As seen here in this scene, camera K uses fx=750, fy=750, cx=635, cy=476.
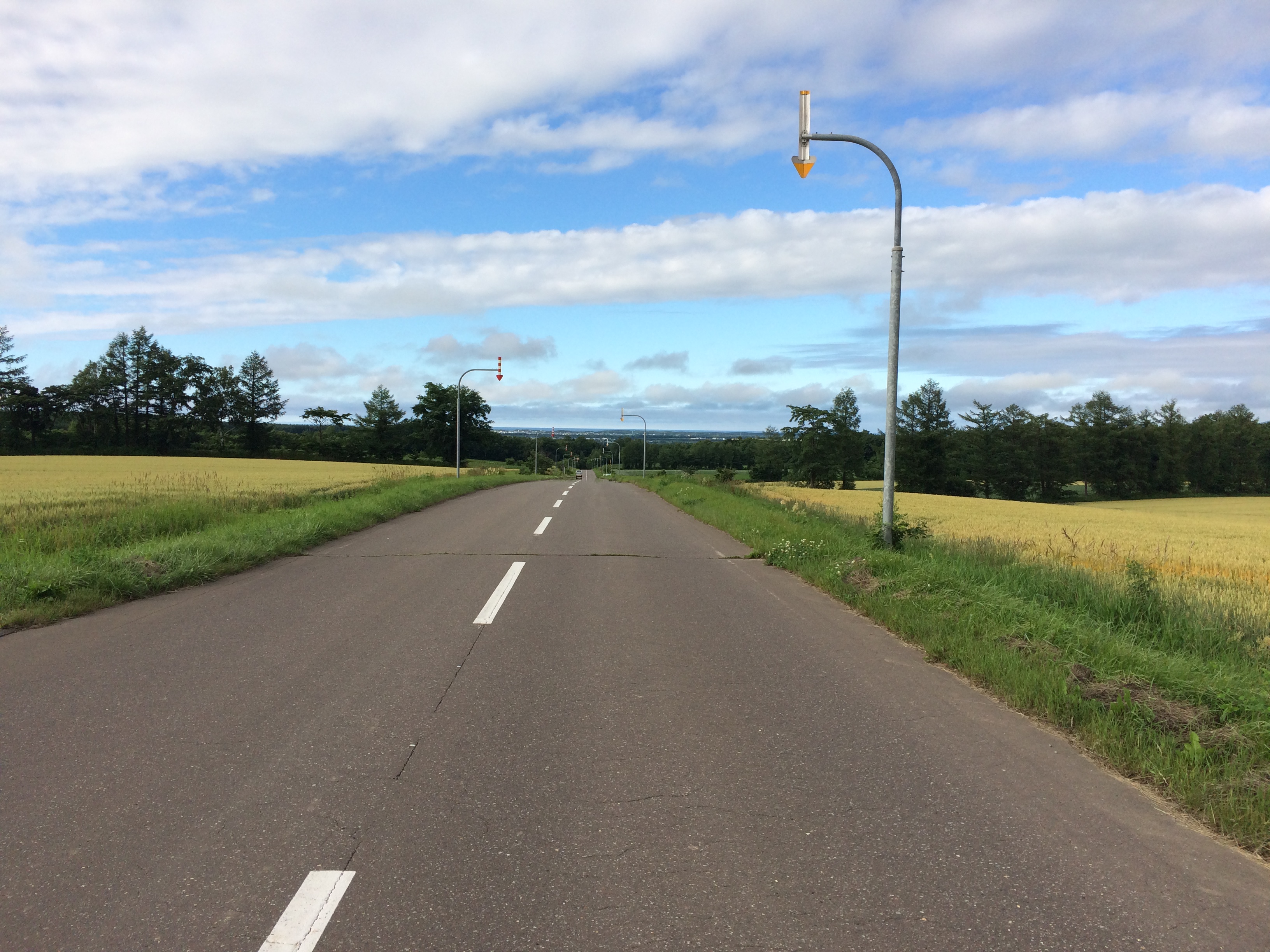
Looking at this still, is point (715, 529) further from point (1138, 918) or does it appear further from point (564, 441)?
point (564, 441)

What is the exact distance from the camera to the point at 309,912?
2709 millimetres

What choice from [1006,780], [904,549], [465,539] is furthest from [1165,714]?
[465,539]

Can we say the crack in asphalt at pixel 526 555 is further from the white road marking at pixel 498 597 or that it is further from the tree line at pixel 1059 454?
the tree line at pixel 1059 454

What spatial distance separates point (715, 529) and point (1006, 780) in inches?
546

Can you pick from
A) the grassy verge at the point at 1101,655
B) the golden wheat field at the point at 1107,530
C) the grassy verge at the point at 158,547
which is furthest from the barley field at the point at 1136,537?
the grassy verge at the point at 158,547

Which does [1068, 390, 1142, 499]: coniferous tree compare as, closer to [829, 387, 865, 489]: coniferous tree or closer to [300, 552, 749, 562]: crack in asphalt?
[829, 387, 865, 489]: coniferous tree

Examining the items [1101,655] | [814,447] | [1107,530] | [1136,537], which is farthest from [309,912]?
[814,447]

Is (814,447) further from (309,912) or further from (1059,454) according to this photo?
(309,912)

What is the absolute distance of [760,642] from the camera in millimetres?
6871

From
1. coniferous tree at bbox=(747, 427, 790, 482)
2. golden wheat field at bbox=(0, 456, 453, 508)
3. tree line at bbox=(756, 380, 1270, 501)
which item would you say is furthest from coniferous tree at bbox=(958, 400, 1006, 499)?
golden wheat field at bbox=(0, 456, 453, 508)

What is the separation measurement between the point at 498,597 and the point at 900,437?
7936 centimetres

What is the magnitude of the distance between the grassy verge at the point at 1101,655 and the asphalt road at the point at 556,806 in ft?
0.97

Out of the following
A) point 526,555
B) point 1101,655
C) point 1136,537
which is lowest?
point 1136,537

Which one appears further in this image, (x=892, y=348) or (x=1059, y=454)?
(x=1059, y=454)
